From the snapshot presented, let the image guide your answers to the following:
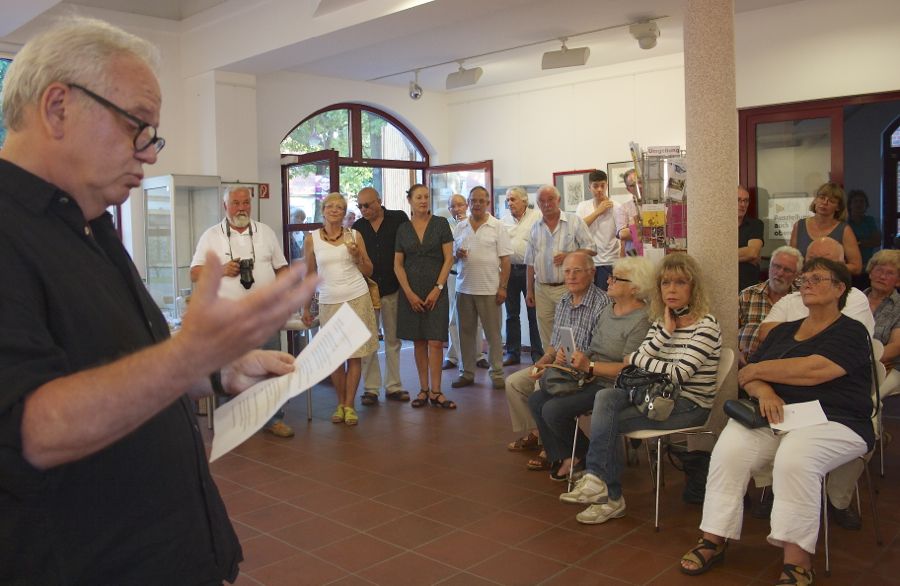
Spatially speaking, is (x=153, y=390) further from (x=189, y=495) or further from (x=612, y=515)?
(x=612, y=515)

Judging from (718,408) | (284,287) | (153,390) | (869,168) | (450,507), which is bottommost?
(450,507)

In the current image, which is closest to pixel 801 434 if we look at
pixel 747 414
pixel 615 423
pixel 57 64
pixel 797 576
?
pixel 747 414

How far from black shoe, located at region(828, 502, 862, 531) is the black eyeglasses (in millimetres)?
3453

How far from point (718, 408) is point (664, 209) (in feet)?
3.86

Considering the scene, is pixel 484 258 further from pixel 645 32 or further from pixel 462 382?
pixel 645 32

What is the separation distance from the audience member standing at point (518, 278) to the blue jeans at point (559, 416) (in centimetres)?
290

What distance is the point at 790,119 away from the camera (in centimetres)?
642

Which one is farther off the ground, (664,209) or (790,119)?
(790,119)

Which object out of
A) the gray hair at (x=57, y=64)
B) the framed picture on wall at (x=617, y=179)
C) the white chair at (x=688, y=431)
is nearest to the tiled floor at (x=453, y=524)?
the white chair at (x=688, y=431)

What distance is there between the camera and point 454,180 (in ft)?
33.6

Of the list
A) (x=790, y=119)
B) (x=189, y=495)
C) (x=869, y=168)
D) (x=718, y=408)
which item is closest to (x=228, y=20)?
(x=790, y=119)

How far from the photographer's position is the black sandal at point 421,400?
6227 millimetres

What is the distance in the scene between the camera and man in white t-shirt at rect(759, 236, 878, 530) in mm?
3479

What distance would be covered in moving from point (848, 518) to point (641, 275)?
1.49 metres
